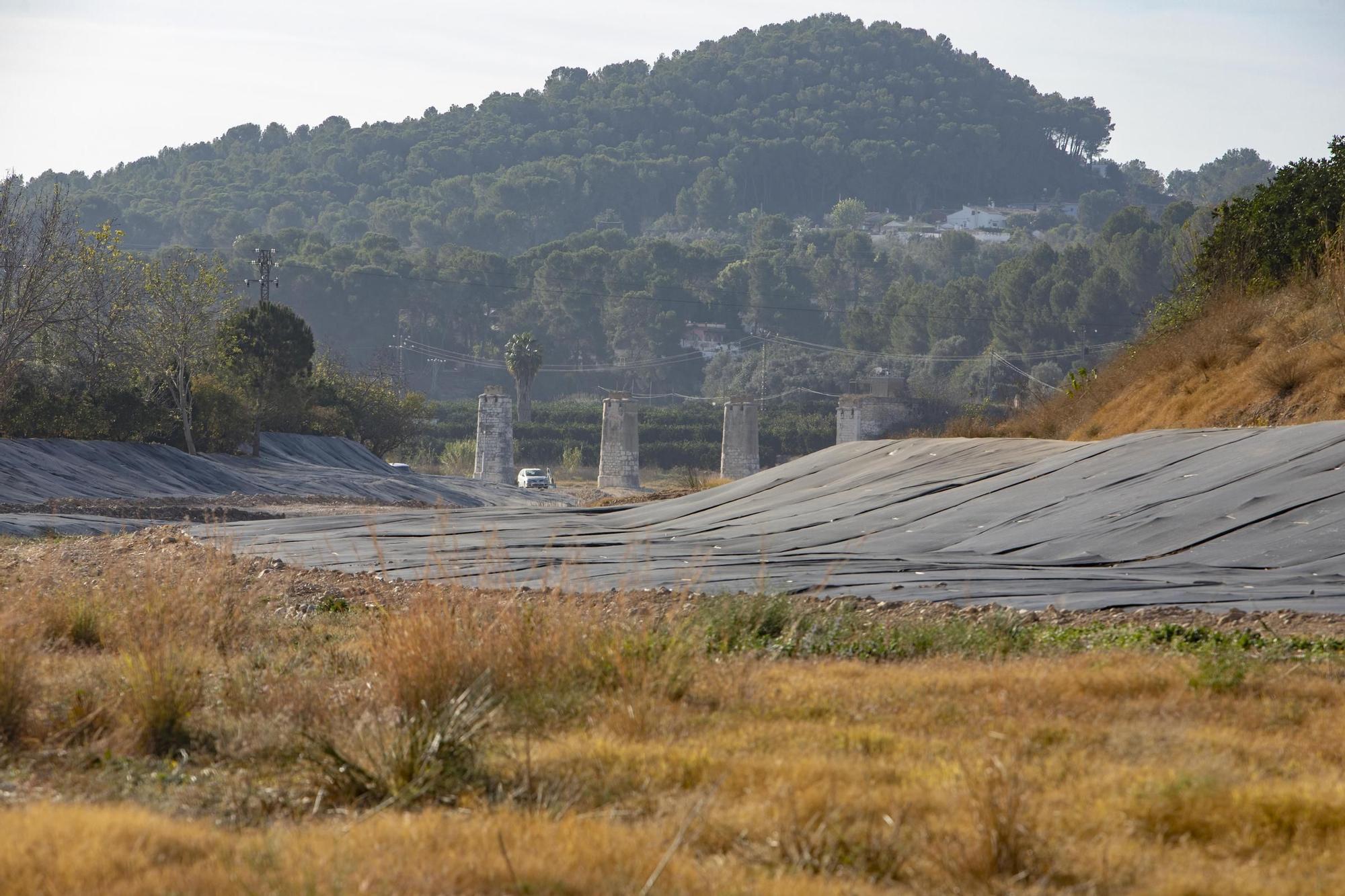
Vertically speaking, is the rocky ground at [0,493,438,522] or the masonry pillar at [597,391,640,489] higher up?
the masonry pillar at [597,391,640,489]

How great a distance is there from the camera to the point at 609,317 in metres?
97.8

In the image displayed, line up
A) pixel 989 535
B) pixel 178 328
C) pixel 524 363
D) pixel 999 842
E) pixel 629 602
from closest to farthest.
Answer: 1. pixel 999 842
2. pixel 629 602
3. pixel 989 535
4. pixel 178 328
5. pixel 524 363

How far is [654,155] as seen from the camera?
166m

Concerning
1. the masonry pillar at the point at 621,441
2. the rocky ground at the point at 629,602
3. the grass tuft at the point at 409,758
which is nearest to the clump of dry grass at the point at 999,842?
the grass tuft at the point at 409,758

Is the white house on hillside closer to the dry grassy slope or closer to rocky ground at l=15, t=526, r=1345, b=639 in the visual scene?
the dry grassy slope

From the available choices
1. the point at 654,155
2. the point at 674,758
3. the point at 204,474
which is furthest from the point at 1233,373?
the point at 654,155

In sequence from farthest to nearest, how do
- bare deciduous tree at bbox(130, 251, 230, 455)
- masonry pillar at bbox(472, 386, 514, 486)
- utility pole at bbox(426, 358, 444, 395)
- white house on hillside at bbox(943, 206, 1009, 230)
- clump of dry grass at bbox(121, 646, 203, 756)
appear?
1. white house on hillside at bbox(943, 206, 1009, 230)
2. utility pole at bbox(426, 358, 444, 395)
3. masonry pillar at bbox(472, 386, 514, 486)
4. bare deciduous tree at bbox(130, 251, 230, 455)
5. clump of dry grass at bbox(121, 646, 203, 756)

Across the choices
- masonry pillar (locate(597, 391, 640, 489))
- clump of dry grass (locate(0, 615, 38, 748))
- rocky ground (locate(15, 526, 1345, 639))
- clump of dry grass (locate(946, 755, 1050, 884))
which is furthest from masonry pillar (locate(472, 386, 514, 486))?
clump of dry grass (locate(946, 755, 1050, 884))

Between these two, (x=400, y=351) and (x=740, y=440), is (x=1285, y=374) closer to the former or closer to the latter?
(x=740, y=440)

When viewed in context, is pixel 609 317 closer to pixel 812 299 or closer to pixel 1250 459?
pixel 812 299

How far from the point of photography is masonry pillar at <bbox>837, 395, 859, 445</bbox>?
58031mm

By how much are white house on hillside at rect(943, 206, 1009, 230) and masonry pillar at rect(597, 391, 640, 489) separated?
4219 inches

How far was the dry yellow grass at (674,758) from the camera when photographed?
3611 mm

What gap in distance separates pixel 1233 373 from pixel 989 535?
25.4ft
